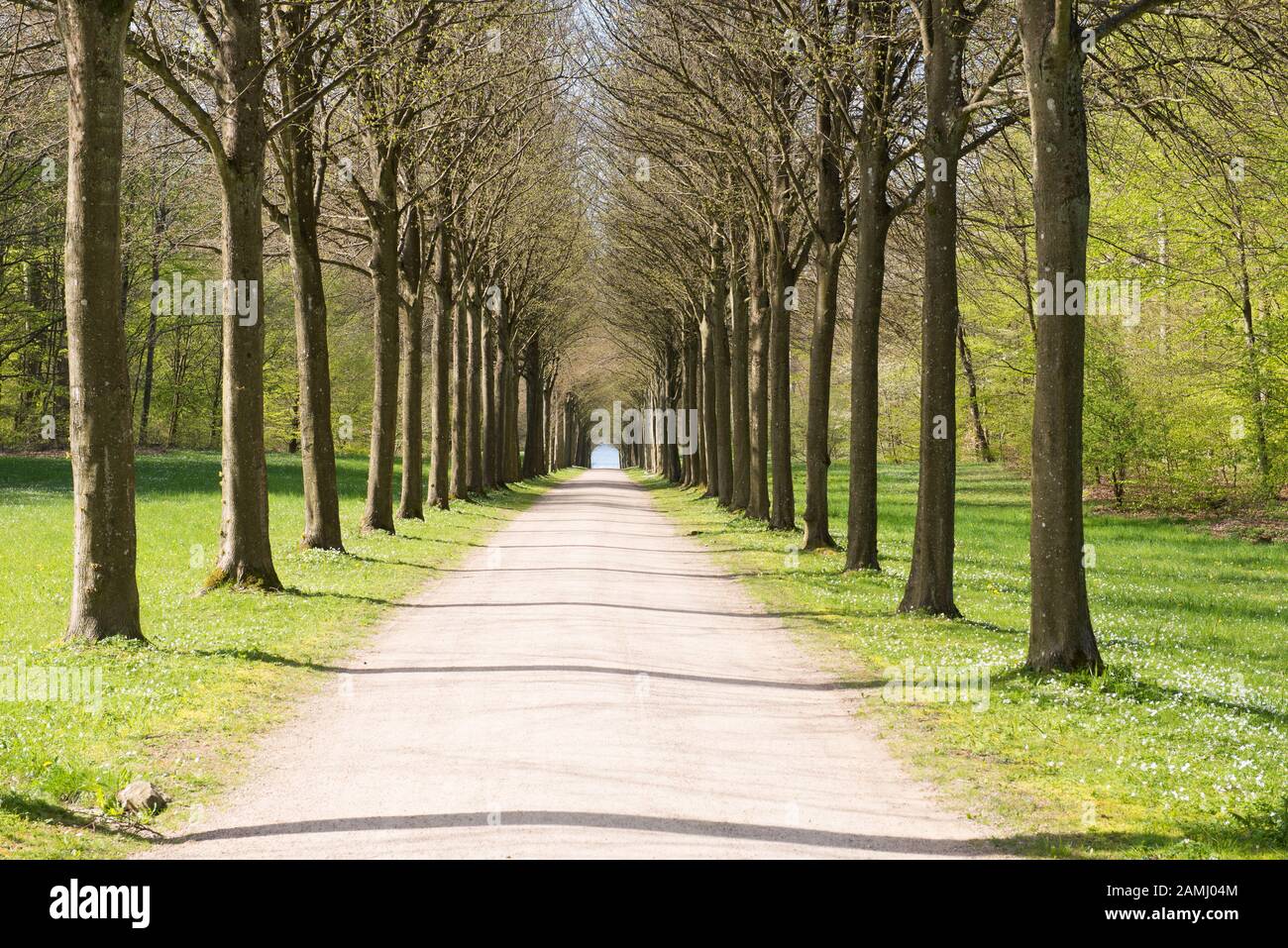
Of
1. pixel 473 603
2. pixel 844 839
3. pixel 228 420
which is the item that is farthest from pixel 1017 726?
pixel 228 420

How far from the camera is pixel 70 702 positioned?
7.93 meters

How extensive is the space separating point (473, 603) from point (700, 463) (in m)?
31.2

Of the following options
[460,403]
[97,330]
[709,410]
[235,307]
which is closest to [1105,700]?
[97,330]

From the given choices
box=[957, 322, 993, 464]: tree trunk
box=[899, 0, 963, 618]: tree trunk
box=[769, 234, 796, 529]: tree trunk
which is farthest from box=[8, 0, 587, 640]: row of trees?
box=[957, 322, 993, 464]: tree trunk

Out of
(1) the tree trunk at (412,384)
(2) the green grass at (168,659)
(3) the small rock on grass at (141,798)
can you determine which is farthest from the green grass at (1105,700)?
(1) the tree trunk at (412,384)

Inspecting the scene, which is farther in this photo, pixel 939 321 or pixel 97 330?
pixel 939 321

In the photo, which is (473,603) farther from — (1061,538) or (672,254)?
(672,254)

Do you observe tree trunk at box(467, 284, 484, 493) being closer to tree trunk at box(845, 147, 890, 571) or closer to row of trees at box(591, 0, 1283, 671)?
row of trees at box(591, 0, 1283, 671)

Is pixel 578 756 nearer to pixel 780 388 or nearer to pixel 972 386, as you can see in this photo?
pixel 780 388

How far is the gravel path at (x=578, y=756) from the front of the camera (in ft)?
17.9

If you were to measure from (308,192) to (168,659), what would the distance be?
9935 mm

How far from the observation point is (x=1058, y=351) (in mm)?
9289

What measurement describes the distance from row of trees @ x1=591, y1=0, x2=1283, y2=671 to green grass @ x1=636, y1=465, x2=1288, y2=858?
2.94 feet

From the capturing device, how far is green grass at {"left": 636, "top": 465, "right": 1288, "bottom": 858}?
6020mm
